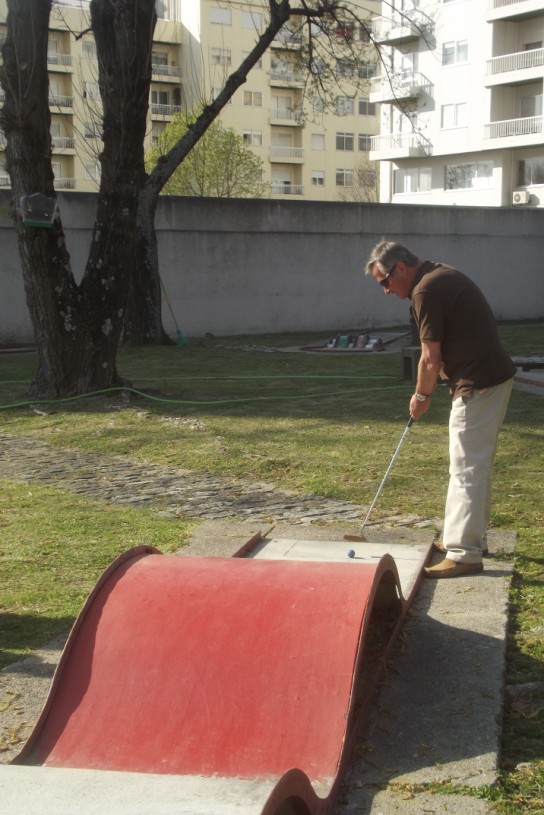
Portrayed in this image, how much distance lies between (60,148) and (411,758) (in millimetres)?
71451

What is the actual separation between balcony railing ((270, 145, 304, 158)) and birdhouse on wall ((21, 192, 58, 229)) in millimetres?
71094

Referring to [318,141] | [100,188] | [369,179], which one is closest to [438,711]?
[100,188]

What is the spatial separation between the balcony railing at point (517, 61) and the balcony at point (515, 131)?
8.00 ft

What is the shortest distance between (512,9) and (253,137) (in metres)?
33.1

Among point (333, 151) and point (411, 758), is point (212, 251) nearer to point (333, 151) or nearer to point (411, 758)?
point (411, 758)

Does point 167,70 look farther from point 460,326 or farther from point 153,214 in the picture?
point 460,326

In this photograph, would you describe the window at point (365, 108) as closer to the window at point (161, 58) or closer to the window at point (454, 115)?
the window at point (161, 58)

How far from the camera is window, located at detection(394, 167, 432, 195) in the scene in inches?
2233

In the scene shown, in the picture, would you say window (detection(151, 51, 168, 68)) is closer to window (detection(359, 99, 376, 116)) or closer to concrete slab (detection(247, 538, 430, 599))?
window (detection(359, 99, 376, 116))

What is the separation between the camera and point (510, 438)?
9.60 meters

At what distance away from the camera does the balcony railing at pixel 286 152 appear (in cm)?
8056

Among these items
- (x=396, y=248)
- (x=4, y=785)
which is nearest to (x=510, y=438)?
(x=396, y=248)

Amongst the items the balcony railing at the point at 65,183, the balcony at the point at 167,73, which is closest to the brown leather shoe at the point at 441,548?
the balcony railing at the point at 65,183

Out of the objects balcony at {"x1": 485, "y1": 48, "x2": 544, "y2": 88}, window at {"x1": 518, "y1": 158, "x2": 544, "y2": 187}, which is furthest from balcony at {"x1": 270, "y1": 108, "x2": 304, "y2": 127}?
window at {"x1": 518, "y1": 158, "x2": 544, "y2": 187}
